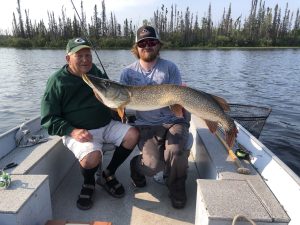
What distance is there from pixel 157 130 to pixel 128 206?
3.01 feet

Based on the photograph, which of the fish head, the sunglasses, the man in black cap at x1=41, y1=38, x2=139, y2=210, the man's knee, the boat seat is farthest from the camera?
the sunglasses

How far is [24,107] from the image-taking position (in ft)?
42.0

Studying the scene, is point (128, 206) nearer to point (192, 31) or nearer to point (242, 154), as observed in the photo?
point (242, 154)

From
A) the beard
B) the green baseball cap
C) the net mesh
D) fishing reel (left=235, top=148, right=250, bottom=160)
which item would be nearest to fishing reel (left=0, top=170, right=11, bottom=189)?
the green baseball cap

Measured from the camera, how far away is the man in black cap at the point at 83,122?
3367mm

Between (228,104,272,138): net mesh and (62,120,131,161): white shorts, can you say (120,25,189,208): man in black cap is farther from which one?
(228,104,272,138): net mesh

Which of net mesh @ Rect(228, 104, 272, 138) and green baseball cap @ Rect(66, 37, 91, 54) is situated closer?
green baseball cap @ Rect(66, 37, 91, 54)

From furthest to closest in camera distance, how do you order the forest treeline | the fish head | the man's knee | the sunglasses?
the forest treeline → the sunglasses → the man's knee → the fish head

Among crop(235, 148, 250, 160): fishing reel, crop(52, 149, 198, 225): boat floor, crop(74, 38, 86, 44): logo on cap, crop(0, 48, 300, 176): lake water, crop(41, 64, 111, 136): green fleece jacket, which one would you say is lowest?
crop(0, 48, 300, 176): lake water

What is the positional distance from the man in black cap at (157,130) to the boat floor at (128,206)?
132 millimetres

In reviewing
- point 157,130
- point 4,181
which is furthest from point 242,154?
point 4,181

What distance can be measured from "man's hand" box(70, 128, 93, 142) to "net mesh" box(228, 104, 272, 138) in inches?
124

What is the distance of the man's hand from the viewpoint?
3313 millimetres

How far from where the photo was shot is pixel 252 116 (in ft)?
19.6
